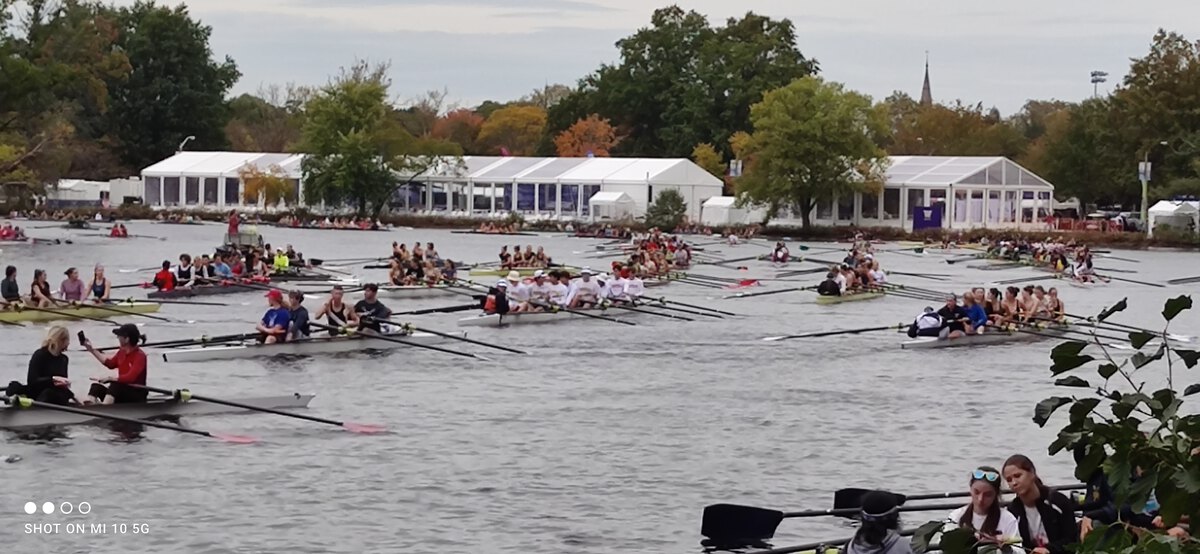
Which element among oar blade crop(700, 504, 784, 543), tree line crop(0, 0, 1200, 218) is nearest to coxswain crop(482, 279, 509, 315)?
oar blade crop(700, 504, 784, 543)

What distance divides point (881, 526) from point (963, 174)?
7503cm

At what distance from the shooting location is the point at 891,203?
85.1m

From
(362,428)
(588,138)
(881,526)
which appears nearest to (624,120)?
(588,138)

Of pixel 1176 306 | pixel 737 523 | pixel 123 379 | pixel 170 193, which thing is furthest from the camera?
pixel 170 193

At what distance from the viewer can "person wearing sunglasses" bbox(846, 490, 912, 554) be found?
955cm

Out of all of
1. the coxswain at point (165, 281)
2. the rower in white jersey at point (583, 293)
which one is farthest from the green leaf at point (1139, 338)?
the coxswain at point (165, 281)

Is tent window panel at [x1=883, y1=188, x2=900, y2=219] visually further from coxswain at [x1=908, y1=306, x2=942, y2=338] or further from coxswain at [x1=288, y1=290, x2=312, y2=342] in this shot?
coxswain at [x1=288, y1=290, x2=312, y2=342]

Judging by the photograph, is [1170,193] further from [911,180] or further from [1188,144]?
[911,180]

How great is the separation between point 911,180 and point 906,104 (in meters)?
64.9

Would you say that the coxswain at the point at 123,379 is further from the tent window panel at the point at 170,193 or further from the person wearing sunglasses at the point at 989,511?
the tent window panel at the point at 170,193

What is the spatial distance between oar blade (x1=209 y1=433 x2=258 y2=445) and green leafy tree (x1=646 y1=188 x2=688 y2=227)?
65.4m

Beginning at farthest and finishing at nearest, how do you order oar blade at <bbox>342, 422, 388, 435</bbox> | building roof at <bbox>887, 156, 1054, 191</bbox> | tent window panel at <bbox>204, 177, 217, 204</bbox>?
tent window panel at <bbox>204, 177, 217, 204</bbox> < building roof at <bbox>887, 156, 1054, 191</bbox> < oar blade at <bbox>342, 422, 388, 435</bbox>

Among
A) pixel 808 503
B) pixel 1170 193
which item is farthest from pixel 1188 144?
pixel 808 503

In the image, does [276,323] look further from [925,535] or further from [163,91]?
[163,91]
